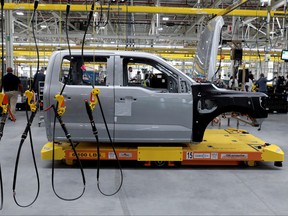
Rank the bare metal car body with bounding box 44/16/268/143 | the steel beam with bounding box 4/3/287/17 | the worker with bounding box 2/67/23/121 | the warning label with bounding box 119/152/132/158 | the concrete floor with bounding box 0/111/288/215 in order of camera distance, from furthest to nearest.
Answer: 1. the worker with bounding box 2/67/23/121
2. the steel beam with bounding box 4/3/287/17
3. the warning label with bounding box 119/152/132/158
4. the bare metal car body with bounding box 44/16/268/143
5. the concrete floor with bounding box 0/111/288/215

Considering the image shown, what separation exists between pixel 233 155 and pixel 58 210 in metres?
2.93

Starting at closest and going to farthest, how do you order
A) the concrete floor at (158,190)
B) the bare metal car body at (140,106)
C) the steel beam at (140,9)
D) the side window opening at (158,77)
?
the concrete floor at (158,190)
the bare metal car body at (140,106)
the side window opening at (158,77)
the steel beam at (140,9)

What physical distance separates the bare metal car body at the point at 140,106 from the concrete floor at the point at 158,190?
1.91 feet

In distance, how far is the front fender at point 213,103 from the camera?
4.99 metres

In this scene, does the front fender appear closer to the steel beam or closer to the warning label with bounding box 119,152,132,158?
the warning label with bounding box 119,152,132,158

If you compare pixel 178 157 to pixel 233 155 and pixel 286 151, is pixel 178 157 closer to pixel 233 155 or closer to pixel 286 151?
pixel 233 155

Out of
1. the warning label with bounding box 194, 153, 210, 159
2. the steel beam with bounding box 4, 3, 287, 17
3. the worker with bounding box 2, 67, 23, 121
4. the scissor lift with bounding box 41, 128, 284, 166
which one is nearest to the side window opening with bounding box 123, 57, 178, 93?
the scissor lift with bounding box 41, 128, 284, 166

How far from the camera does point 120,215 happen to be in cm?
333

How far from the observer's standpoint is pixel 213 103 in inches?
199

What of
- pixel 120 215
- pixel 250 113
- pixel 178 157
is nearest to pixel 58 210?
pixel 120 215

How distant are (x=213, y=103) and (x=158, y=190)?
1.78 meters

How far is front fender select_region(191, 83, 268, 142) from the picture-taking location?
4.99m

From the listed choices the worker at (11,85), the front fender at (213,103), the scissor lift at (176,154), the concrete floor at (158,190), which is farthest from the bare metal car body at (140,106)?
the worker at (11,85)

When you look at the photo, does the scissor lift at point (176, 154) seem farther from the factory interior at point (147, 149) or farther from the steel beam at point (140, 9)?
the steel beam at point (140, 9)
